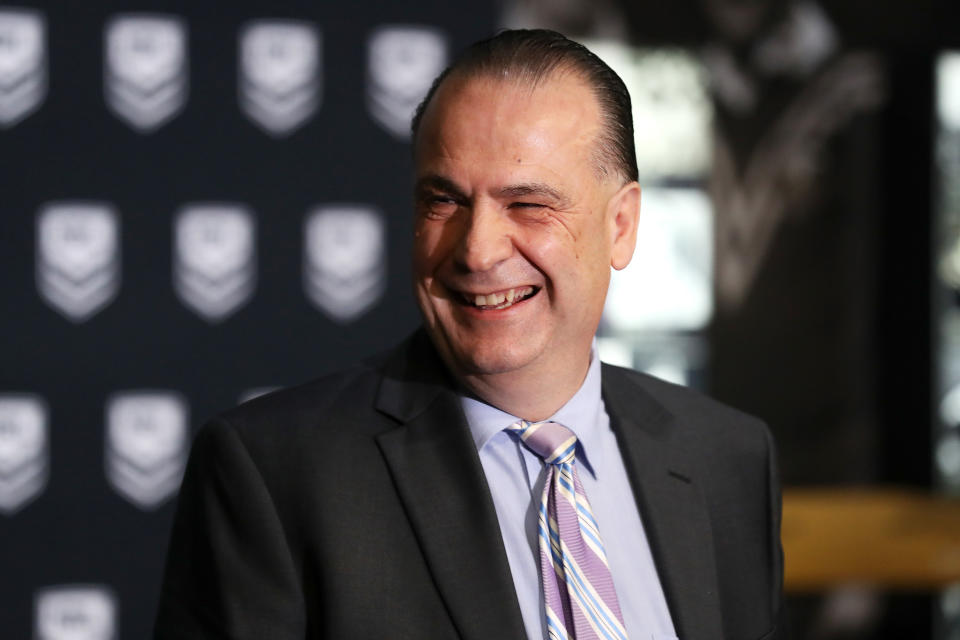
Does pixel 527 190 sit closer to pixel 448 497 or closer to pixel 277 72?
pixel 448 497

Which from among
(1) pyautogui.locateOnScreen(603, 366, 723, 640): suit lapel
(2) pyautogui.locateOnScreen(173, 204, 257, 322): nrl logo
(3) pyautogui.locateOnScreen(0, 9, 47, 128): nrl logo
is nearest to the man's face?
(1) pyautogui.locateOnScreen(603, 366, 723, 640): suit lapel

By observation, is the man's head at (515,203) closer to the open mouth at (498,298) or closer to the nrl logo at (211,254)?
the open mouth at (498,298)

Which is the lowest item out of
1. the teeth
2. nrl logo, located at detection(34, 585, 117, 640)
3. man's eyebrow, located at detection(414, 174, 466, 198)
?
nrl logo, located at detection(34, 585, 117, 640)

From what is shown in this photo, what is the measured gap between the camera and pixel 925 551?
314 centimetres

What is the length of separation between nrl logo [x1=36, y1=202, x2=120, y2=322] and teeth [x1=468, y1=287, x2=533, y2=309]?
1319 mm

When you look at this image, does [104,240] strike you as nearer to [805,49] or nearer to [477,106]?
[477,106]

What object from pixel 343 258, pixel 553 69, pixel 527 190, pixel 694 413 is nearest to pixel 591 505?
pixel 694 413

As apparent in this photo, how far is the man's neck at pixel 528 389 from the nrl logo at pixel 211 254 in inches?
48.0

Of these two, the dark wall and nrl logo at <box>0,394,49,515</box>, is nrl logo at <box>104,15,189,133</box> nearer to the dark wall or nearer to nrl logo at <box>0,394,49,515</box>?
the dark wall

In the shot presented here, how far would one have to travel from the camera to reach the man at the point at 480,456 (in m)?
1.05

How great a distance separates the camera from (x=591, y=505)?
1.17m

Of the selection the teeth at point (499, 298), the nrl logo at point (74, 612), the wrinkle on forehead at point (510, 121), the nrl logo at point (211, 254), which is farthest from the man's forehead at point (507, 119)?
the nrl logo at point (74, 612)

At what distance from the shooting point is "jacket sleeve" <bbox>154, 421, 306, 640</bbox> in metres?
1.03

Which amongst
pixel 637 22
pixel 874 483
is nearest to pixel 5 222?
pixel 637 22
